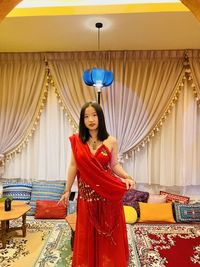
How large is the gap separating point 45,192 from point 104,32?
2267 mm

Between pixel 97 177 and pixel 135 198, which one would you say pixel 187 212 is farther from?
pixel 97 177

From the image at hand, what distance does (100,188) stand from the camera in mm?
1883

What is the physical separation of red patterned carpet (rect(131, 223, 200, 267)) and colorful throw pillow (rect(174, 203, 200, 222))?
3.9 inches

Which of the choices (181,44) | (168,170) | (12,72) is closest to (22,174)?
(12,72)

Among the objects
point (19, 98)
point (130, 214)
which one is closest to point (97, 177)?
point (130, 214)

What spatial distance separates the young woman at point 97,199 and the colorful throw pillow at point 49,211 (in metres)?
1.74

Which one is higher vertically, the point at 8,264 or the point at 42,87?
the point at 42,87

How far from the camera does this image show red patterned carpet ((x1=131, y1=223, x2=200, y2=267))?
2586 millimetres

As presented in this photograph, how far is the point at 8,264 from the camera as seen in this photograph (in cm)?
252

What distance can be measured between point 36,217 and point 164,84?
8.37ft

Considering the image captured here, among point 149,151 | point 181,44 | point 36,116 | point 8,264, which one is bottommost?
point 8,264

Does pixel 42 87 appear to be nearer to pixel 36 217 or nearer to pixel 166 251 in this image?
pixel 36 217

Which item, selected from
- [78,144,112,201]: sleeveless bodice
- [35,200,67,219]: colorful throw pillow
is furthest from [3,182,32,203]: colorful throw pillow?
[78,144,112,201]: sleeveless bodice

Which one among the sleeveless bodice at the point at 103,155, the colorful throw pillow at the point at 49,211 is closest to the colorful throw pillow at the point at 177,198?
the colorful throw pillow at the point at 49,211
